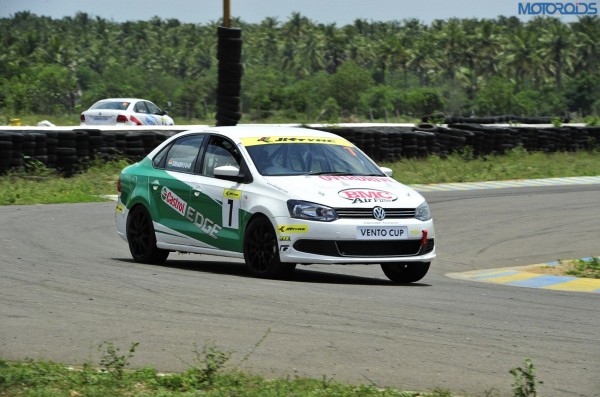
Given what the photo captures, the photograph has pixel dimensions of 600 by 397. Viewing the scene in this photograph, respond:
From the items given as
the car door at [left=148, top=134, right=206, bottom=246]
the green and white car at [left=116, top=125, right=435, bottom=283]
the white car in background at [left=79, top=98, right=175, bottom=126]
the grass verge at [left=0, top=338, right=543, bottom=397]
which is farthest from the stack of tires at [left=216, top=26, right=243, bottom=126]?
the grass verge at [left=0, top=338, right=543, bottom=397]

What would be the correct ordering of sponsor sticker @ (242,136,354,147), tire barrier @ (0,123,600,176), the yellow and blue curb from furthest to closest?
1. tire barrier @ (0,123,600,176)
2. the yellow and blue curb
3. sponsor sticker @ (242,136,354,147)

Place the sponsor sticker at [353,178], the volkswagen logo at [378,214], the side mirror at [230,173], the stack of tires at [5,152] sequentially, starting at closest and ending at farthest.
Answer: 1. the volkswagen logo at [378,214]
2. the sponsor sticker at [353,178]
3. the side mirror at [230,173]
4. the stack of tires at [5,152]

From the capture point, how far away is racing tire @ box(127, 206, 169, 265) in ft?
40.6

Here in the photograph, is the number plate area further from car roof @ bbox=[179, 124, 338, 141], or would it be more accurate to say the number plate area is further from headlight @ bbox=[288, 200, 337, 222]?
car roof @ bbox=[179, 124, 338, 141]

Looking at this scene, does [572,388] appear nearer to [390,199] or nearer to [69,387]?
[69,387]

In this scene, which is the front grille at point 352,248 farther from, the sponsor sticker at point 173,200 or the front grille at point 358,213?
the sponsor sticker at point 173,200

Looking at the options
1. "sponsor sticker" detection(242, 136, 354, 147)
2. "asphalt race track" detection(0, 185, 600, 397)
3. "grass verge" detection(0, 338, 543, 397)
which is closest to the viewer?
"grass verge" detection(0, 338, 543, 397)

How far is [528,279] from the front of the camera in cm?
1305

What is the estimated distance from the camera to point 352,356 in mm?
6996

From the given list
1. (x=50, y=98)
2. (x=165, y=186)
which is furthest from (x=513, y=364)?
(x=50, y=98)

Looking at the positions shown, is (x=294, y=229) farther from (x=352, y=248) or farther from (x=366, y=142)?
(x=366, y=142)

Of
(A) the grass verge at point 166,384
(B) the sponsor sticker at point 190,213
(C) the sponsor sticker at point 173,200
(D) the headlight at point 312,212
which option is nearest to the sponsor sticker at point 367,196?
(D) the headlight at point 312,212

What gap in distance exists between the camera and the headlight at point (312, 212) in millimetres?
10575

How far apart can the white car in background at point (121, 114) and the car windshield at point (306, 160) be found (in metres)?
21.3
